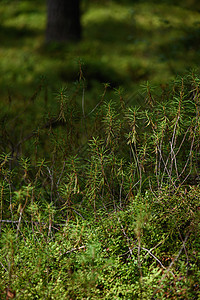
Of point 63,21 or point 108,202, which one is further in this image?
point 63,21

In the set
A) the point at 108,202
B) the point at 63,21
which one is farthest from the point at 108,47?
the point at 108,202

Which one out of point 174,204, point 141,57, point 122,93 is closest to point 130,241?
point 174,204

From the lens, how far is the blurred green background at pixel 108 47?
6.70m

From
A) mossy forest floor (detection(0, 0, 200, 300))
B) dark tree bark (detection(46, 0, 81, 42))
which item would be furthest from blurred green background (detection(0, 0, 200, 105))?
mossy forest floor (detection(0, 0, 200, 300))

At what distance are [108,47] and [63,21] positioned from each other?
1294 mm

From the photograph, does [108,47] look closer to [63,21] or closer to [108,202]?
[63,21]

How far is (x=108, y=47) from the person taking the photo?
26.9 feet

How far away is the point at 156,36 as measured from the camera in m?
8.41

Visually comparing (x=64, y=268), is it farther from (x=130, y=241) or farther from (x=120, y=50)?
(x=120, y=50)

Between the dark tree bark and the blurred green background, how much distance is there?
0.94 ft

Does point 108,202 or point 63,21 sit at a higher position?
point 63,21

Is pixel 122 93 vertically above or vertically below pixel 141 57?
above

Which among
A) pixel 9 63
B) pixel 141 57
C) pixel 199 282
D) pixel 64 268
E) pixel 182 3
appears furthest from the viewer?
pixel 182 3

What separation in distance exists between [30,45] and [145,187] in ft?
24.1
